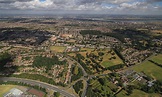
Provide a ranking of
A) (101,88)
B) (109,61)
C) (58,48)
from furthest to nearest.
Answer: (58,48)
(109,61)
(101,88)

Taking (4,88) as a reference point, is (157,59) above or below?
above

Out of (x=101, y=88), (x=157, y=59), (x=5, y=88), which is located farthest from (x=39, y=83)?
(x=157, y=59)

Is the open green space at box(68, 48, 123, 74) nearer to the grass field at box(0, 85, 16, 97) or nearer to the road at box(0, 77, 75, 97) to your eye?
the road at box(0, 77, 75, 97)

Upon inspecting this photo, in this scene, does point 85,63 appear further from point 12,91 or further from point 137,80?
point 12,91

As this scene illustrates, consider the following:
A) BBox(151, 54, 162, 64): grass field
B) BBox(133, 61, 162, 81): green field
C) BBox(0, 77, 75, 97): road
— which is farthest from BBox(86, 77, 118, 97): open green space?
BBox(151, 54, 162, 64): grass field

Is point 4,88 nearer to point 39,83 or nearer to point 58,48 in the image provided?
point 39,83

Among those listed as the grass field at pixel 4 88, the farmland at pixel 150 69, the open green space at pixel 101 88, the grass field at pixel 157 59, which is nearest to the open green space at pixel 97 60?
the open green space at pixel 101 88

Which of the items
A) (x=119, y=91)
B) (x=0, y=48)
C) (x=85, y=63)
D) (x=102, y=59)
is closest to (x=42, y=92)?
(x=119, y=91)

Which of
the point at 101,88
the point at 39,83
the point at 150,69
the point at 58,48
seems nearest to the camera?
the point at 101,88
